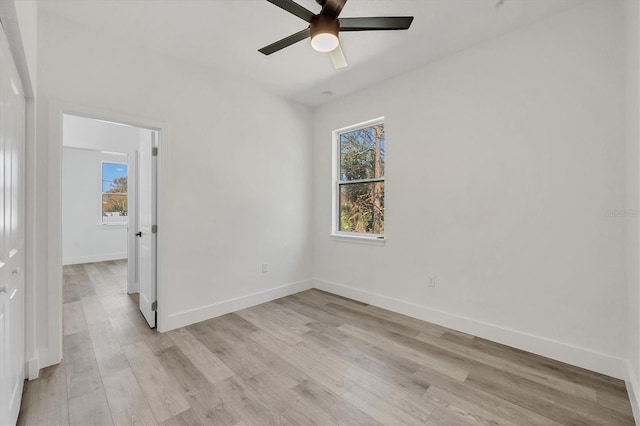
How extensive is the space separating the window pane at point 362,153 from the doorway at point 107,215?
2447 millimetres

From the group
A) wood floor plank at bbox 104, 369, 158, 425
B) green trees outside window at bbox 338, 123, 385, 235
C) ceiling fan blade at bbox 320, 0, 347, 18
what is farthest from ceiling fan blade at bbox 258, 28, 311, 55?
wood floor plank at bbox 104, 369, 158, 425

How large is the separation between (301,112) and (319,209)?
59.4 inches

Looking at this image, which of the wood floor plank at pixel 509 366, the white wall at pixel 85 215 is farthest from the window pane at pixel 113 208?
the wood floor plank at pixel 509 366

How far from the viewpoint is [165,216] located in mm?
2906

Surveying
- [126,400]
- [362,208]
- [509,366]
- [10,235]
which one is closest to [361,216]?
[362,208]

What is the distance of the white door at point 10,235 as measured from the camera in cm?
130

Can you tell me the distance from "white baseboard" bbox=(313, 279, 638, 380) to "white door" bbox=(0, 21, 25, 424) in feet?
10.4

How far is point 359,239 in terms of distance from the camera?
150 inches

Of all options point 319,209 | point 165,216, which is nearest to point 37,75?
point 165,216

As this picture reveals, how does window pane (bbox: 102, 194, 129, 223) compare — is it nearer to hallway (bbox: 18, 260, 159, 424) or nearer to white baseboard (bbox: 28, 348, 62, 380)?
hallway (bbox: 18, 260, 159, 424)

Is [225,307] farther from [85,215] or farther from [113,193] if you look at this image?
[113,193]

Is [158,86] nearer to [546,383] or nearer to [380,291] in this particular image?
[380,291]

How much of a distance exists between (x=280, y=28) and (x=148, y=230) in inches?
96.9

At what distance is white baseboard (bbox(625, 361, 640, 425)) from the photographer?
1670 mm
